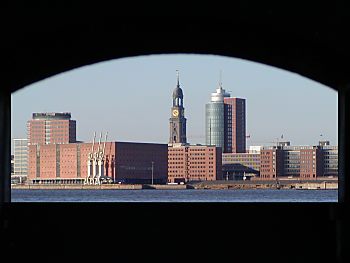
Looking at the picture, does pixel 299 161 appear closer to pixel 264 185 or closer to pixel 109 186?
pixel 264 185

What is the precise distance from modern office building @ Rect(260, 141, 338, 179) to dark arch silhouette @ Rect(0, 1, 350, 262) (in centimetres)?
14906

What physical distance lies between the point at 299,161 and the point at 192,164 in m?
16.7

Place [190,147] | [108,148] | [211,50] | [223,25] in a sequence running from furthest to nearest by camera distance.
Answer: [190,147] → [108,148] → [211,50] → [223,25]

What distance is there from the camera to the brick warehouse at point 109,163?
550ft

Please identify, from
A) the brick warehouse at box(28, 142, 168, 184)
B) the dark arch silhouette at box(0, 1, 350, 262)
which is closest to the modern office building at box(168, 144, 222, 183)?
the brick warehouse at box(28, 142, 168, 184)

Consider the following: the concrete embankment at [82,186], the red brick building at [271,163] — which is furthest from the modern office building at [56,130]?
the red brick building at [271,163]

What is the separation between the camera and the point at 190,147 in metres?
188

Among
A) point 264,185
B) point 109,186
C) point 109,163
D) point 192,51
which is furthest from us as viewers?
point 109,163

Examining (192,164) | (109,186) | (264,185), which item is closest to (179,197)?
(109,186)

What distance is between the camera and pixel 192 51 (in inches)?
883
